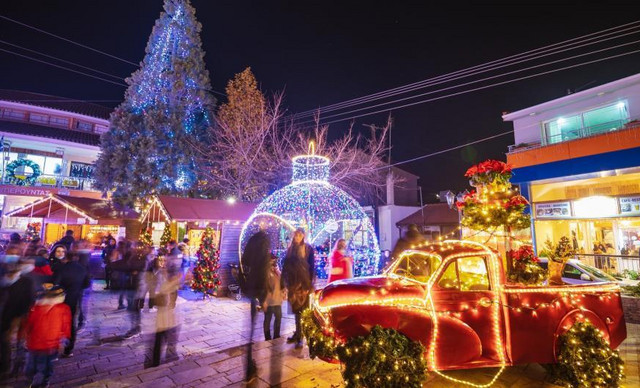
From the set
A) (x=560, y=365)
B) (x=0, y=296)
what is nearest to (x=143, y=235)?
(x=0, y=296)

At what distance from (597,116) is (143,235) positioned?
65.6 feet

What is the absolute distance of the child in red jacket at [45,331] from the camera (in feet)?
12.7

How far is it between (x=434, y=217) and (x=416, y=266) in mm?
21835

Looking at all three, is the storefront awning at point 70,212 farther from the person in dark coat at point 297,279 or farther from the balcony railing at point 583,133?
the balcony railing at point 583,133

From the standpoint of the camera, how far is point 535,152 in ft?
44.5

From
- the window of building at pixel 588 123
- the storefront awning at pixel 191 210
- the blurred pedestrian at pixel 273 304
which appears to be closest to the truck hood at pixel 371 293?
the blurred pedestrian at pixel 273 304

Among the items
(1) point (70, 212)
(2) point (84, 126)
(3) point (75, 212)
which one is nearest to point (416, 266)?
(3) point (75, 212)

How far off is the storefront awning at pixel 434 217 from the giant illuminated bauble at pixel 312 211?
12546 millimetres

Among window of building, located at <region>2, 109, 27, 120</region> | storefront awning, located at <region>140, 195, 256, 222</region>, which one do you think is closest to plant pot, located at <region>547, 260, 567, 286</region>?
storefront awning, located at <region>140, 195, 256, 222</region>

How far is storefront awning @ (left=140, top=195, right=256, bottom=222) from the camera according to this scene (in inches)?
466

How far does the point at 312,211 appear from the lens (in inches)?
480

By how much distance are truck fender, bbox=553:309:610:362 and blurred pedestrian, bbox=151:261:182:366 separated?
5.45 m

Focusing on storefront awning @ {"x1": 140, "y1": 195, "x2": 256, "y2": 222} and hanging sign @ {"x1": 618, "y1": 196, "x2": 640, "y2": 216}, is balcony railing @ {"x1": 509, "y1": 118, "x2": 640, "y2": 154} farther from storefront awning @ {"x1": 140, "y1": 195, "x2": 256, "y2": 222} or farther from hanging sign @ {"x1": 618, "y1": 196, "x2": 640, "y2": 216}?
storefront awning @ {"x1": 140, "y1": 195, "x2": 256, "y2": 222}

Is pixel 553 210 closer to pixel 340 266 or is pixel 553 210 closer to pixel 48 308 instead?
pixel 340 266
